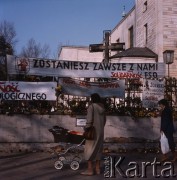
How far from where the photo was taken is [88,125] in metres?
9.23

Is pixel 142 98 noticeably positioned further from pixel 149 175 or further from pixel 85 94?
pixel 149 175

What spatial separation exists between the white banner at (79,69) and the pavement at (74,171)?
2.96 m

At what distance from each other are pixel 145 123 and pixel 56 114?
2.82 metres

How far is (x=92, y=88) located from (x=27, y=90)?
2090 millimetres

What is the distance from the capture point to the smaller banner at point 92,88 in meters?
13.7

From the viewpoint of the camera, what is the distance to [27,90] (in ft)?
43.7

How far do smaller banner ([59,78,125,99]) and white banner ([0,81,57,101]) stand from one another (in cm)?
46

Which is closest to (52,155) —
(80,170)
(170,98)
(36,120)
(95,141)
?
(36,120)

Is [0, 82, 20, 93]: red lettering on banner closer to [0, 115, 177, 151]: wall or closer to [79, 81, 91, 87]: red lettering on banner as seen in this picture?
[0, 115, 177, 151]: wall

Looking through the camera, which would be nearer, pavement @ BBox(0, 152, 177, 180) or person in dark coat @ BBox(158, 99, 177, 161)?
pavement @ BBox(0, 152, 177, 180)

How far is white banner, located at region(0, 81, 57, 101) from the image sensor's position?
1320 cm

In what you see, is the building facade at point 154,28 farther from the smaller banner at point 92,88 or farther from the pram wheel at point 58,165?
the pram wheel at point 58,165

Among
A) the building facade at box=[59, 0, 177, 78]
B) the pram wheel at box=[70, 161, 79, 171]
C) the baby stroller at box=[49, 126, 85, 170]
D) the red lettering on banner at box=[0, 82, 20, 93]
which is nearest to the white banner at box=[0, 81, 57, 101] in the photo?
the red lettering on banner at box=[0, 82, 20, 93]

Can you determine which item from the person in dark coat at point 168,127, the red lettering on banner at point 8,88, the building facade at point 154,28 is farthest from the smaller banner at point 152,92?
the building facade at point 154,28
